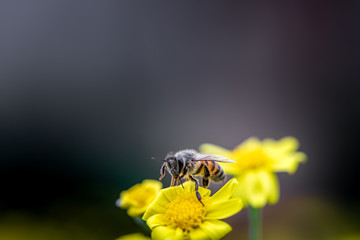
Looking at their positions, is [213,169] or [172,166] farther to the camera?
[213,169]

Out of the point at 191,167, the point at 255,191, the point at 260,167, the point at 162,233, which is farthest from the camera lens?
the point at 260,167

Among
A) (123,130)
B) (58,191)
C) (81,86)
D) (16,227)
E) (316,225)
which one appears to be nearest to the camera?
(16,227)

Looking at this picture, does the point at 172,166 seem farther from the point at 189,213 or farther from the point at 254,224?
the point at 254,224

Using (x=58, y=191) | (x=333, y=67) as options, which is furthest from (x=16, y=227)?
(x=333, y=67)

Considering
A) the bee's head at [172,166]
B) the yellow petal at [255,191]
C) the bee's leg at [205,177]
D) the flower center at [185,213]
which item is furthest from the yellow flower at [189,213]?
the yellow petal at [255,191]

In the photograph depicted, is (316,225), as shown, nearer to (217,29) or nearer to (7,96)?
(217,29)

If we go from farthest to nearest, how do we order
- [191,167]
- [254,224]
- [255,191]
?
[255,191]
[254,224]
[191,167]

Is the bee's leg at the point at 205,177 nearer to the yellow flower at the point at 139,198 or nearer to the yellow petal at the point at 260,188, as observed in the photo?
the yellow flower at the point at 139,198

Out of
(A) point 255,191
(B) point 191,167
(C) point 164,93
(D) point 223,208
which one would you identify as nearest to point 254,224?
(A) point 255,191
